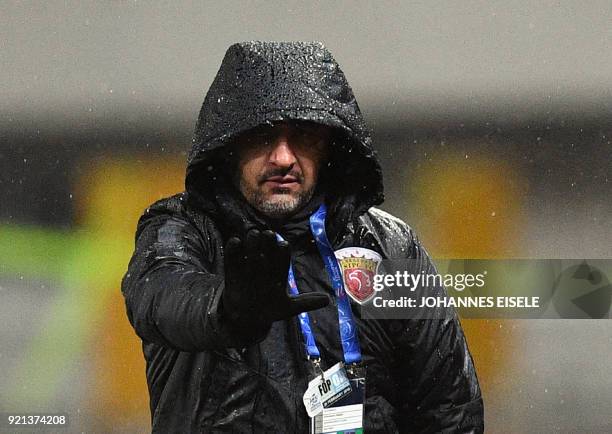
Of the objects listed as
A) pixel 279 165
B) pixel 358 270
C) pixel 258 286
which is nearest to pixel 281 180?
pixel 279 165

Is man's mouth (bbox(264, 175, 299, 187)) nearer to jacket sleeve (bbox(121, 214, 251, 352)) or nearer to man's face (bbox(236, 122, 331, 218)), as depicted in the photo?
man's face (bbox(236, 122, 331, 218))

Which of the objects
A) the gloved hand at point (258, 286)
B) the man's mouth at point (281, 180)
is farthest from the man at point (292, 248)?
the gloved hand at point (258, 286)

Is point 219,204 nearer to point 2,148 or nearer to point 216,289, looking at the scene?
point 216,289

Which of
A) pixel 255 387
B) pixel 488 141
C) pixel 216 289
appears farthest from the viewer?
pixel 488 141

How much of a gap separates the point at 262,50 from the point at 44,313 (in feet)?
9.27

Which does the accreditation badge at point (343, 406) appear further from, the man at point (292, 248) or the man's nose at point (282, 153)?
the man's nose at point (282, 153)

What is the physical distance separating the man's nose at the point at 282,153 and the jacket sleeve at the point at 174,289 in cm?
23

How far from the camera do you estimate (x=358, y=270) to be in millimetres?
2631

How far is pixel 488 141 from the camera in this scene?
16.0ft

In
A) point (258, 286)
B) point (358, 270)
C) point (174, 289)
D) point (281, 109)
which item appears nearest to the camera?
point (258, 286)

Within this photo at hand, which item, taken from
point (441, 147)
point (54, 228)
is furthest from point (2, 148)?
point (441, 147)

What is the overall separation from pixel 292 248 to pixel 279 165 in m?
0.19

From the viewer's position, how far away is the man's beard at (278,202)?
2537 millimetres

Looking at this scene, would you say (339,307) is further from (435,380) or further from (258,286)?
(258,286)
